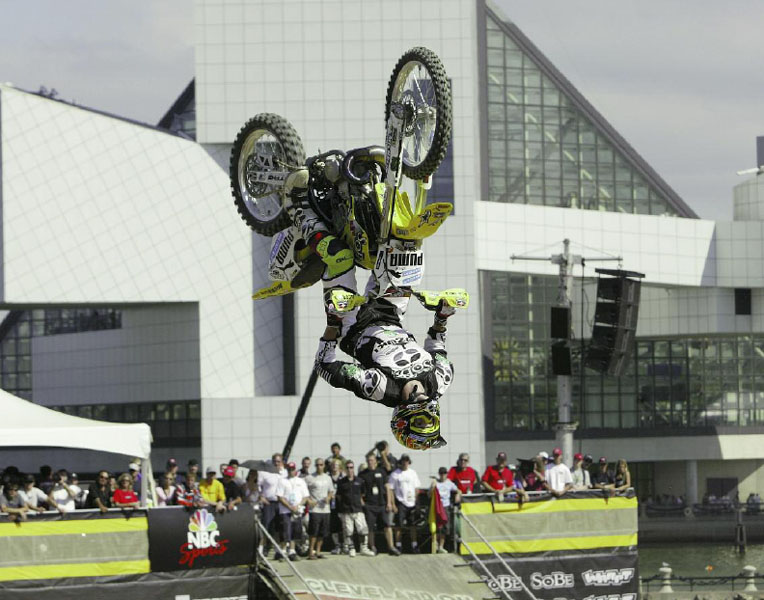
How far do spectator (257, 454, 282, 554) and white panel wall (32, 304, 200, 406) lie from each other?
18.9 metres

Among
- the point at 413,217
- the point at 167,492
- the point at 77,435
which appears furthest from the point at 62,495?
the point at 413,217

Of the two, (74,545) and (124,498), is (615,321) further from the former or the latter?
(74,545)

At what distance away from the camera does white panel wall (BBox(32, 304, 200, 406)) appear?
43875mm

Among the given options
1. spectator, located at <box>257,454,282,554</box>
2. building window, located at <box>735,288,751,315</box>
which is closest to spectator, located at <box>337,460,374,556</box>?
spectator, located at <box>257,454,282,554</box>

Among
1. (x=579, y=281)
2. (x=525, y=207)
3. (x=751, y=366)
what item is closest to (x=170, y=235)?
(x=525, y=207)

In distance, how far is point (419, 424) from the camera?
12.0 m

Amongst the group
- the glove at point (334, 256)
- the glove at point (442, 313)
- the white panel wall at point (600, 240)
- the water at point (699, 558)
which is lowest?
the water at point (699, 558)

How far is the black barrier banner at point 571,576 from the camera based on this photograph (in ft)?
83.8

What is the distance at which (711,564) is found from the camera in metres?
44.5

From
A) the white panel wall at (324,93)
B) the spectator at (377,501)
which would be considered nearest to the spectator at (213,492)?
the spectator at (377,501)

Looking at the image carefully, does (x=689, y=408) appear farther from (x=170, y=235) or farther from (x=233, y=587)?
(x=233, y=587)

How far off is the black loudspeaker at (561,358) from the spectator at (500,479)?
13916 mm

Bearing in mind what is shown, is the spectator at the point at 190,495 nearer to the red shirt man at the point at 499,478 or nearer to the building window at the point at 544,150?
the red shirt man at the point at 499,478

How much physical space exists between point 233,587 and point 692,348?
32479mm
